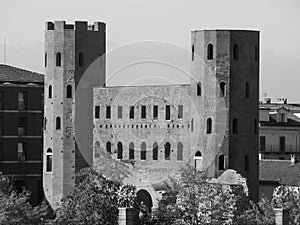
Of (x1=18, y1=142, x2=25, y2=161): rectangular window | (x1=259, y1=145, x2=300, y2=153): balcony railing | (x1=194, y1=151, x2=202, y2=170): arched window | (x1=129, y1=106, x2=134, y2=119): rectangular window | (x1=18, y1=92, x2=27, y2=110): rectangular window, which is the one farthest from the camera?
(x1=259, y1=145, x2=300, y2=153): balcony railing

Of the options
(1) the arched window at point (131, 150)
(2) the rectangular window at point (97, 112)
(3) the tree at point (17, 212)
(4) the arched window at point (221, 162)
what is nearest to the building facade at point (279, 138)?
(2) the rectangular window at point (97, 112)

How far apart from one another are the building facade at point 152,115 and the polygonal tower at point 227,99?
6 cm

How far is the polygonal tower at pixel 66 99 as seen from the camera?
323 feet

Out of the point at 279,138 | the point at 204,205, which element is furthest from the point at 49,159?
the point at 279,138

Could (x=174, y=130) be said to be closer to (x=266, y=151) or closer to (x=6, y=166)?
(x=6, y=166)

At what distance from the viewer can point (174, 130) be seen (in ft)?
305

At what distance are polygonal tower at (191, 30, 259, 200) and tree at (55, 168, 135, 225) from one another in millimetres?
7284

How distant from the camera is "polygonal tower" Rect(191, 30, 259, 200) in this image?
8944cm

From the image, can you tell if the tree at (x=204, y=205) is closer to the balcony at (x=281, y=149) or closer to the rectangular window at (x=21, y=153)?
the rectangular window at (x=21, y=153)

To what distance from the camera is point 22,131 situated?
108 m

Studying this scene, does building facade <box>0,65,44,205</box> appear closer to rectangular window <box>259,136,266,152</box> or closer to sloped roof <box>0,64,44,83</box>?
sloped roof <box>0,64,44,83</box>

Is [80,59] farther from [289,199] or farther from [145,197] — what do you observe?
[289,199]

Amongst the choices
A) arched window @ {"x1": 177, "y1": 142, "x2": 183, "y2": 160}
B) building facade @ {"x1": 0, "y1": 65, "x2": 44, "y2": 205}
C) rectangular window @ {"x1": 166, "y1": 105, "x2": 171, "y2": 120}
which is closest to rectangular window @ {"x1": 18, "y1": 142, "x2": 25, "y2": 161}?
building facade @ {"x1": 0, "y1": 65, "x2": 44, "y2": 205}

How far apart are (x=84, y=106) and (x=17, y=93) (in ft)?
35.2
